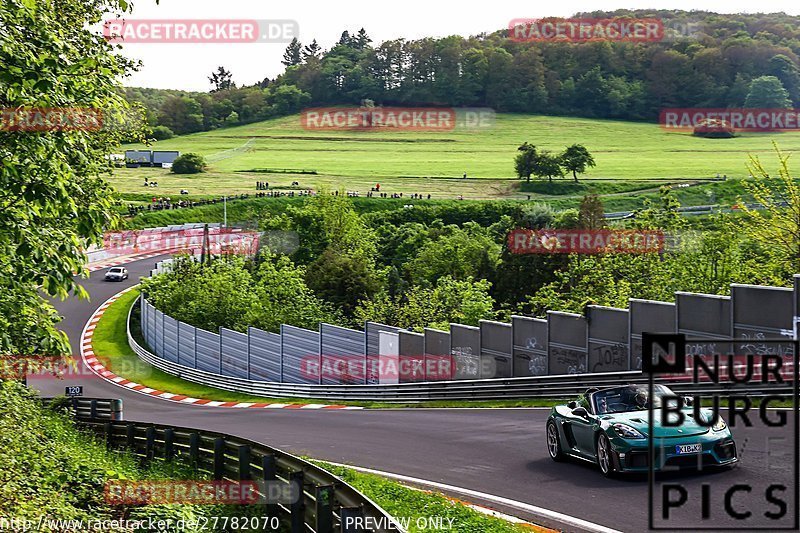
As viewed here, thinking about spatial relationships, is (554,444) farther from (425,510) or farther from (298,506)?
(298,506)

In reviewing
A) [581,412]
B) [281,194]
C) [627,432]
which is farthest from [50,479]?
[281,194]

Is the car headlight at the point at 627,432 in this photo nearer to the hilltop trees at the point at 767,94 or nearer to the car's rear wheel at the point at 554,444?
the car's rear wheel at the point at 554,444

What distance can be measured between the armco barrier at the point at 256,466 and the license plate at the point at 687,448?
4.65 m

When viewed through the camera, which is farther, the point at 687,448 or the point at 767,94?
the point at 767,94

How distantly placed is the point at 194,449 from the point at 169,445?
1.34m

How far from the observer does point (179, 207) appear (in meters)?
120

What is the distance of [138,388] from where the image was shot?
151 ft

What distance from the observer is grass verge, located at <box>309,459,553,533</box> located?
12.4 metres

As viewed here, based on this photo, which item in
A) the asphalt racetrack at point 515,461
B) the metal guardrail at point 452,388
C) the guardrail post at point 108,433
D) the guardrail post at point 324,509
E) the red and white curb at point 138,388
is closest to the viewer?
the guardrail post at point 324,509

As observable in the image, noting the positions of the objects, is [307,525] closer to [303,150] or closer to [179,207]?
[179,207]

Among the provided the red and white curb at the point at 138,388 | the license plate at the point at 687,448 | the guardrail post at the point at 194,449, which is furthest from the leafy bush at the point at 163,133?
the license plate at the point at 687,448

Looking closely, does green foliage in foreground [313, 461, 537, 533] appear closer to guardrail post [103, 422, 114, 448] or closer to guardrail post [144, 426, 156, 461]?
guardrail post [144, 426, 156, 461]

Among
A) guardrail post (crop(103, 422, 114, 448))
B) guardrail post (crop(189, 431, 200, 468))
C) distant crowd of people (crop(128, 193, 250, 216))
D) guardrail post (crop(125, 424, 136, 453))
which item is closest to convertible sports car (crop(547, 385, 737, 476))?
guardrail post (crop(189, 431, 200, 468))

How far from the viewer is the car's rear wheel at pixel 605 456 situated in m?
14.1
